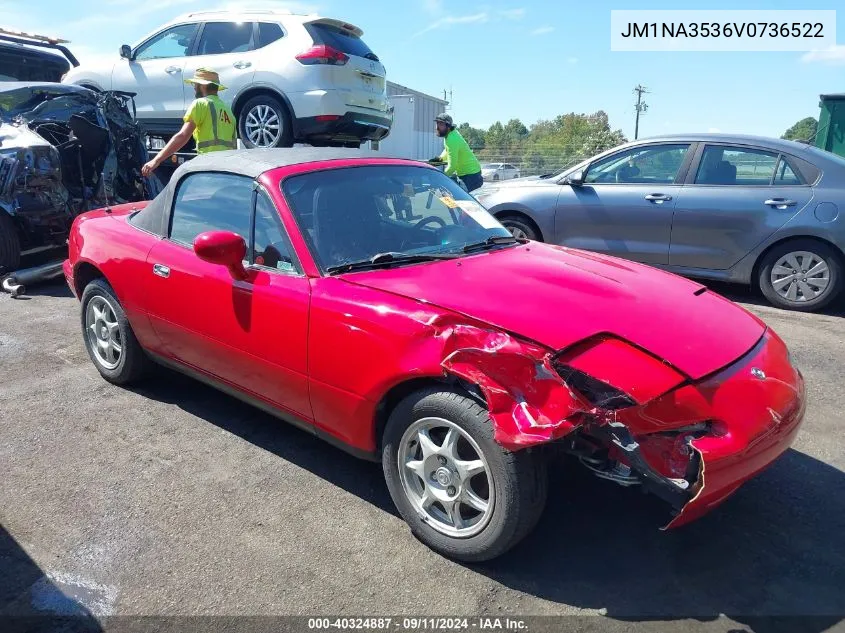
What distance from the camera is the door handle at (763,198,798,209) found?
19.9ft

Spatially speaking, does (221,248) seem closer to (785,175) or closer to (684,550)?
(684,550)

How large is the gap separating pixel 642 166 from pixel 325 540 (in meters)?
5.45

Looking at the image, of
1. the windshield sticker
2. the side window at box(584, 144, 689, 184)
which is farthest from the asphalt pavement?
the side window at box(584, 144, 689, 184)

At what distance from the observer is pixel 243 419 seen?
3.86 metres

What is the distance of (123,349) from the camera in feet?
13.4

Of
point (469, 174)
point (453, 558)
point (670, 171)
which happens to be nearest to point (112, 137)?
point (469, 174)

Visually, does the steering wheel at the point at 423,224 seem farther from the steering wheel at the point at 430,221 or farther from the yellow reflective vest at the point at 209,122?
the yellow reflective vest at the point at 209,122

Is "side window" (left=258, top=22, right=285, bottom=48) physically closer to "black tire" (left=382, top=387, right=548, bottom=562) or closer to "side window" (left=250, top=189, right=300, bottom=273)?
"side window" (left=250, top=189, right=300, bottom=273)

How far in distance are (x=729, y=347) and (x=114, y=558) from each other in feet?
8.66

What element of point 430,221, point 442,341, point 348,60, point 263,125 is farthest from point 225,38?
point 442,341

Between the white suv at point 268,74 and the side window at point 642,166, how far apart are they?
354 cm

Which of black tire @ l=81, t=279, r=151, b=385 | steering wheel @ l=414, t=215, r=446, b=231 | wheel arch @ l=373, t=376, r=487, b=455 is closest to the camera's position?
wheel arch @ l=373, t=376, r=487, b=455

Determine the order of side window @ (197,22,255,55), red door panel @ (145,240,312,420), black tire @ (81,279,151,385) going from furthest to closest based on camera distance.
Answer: side window @ (197,22,255,55), black tire @ (81,279,151,385), red door panel @ (145,240,312,420)

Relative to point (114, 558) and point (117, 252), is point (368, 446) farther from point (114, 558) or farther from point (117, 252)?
point (117, 252)
